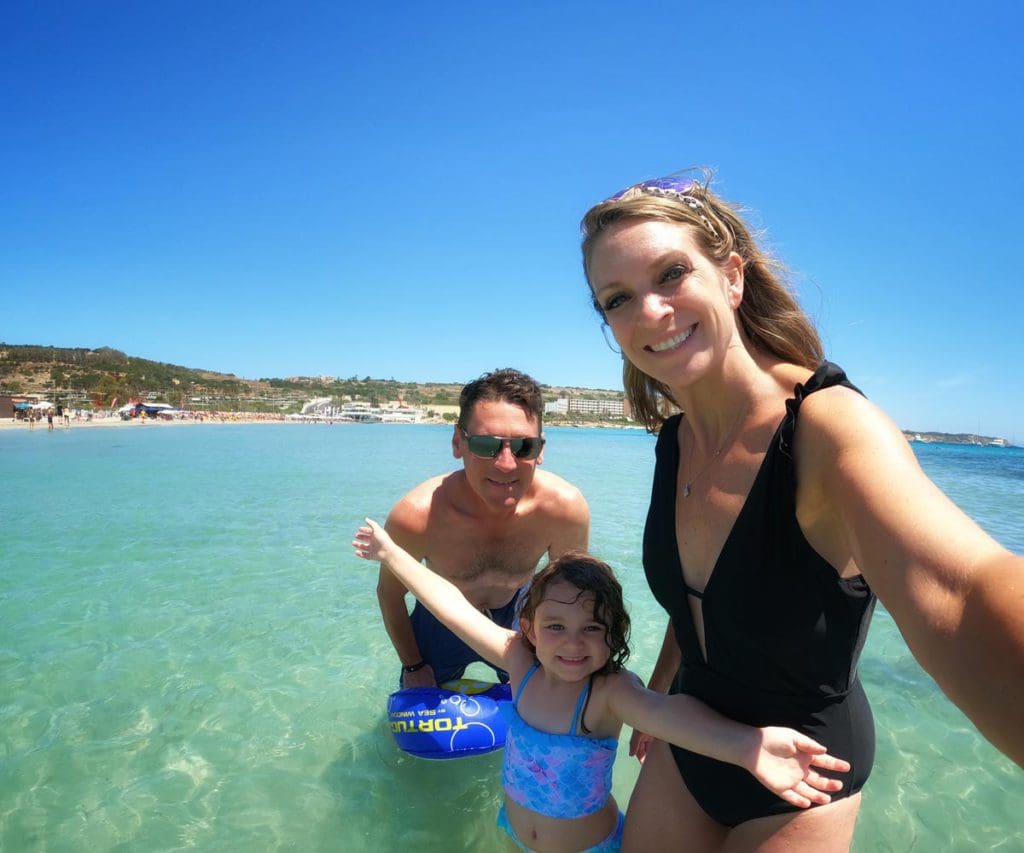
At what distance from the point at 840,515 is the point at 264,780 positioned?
324cm

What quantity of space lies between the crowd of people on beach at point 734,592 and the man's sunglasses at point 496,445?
0.82 m

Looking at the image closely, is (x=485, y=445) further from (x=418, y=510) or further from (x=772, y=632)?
(x=772, y=632)

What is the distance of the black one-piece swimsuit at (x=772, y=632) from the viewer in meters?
1.41

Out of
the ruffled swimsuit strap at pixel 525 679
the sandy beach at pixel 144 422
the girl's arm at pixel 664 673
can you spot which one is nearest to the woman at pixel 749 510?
the girl's arm at pixel 664 673

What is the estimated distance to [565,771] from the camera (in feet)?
7.03

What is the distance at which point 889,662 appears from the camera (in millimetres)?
5000

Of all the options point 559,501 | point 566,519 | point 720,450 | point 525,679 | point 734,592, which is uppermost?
point 720,450

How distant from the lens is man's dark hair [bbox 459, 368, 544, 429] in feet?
10.7

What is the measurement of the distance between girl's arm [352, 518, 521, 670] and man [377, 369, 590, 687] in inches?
32.5

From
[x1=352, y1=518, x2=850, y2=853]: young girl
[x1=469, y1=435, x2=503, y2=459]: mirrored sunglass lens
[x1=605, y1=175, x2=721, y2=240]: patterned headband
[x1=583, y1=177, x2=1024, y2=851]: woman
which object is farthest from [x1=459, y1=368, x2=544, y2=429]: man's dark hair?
[x1=605, y1=175, x2=721, y2=240]: patterned headband

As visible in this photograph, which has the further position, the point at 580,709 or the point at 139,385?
the point at 139,385

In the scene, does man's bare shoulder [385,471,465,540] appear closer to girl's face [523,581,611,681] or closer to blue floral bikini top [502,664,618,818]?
girl's face [523,581,611,681]

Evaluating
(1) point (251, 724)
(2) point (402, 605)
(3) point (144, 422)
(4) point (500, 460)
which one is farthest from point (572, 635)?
(3) point (144, 422)

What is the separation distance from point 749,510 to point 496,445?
1844mm
